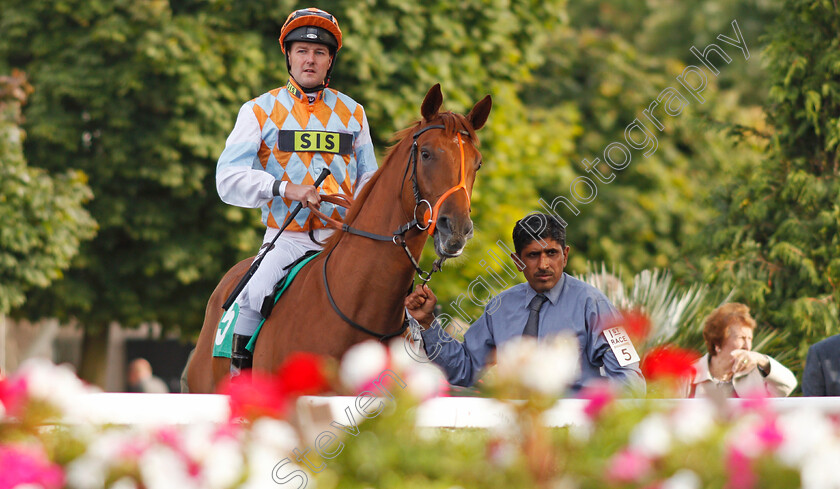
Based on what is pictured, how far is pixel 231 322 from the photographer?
4246 millimetres

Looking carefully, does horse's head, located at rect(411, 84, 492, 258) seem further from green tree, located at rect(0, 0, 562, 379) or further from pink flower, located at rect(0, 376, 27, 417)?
green tree, located at rect(0, 0, 562, 379)

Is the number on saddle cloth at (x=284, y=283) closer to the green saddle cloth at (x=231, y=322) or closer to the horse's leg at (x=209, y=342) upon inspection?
the green saddle cloth at (x=231, y=322)

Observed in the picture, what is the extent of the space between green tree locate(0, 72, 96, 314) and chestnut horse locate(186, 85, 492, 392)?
5824 millimetres

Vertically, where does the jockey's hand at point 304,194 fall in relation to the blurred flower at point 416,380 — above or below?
above

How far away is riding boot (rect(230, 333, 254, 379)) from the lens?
4.18 m

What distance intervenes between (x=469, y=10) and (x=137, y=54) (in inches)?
162

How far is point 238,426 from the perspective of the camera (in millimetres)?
1875

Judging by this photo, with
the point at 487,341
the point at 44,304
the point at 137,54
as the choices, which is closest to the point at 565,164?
the point at 137,54

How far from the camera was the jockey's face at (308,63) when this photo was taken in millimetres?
4387

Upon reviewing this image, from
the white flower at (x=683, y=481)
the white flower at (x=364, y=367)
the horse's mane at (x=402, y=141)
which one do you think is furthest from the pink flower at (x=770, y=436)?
the horse's mane at (x=402, y=141)

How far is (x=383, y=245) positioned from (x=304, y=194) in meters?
0.45

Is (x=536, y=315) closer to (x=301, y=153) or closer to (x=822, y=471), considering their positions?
(x=301, y=153)

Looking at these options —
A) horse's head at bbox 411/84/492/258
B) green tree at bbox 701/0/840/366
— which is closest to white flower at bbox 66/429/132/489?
horse's head at bbox 411/84/492/258

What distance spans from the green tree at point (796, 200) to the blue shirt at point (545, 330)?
262 cm
